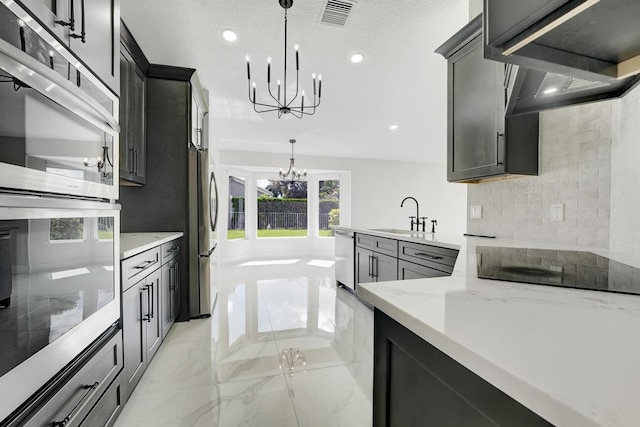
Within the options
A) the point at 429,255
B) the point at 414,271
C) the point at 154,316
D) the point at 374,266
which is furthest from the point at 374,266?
the point at 154,316

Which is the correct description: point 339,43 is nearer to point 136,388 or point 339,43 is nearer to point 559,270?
point 559,270

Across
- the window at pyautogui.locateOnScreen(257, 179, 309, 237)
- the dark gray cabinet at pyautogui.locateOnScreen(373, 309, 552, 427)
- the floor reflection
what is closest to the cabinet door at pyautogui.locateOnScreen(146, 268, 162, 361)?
the floor reflection

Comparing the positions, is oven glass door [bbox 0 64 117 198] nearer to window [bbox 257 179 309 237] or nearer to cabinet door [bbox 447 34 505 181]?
cabinet door [bbox 447 34 505 181]

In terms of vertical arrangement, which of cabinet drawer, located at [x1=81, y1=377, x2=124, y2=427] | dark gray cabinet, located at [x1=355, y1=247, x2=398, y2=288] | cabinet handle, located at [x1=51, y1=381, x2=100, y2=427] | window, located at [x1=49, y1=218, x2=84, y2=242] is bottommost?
cabinet drawer, located at [x1=81, y1=377, x2=124, y2=427]

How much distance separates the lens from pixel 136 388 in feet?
6.06

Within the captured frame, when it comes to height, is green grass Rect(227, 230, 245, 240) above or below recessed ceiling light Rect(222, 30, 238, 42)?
below

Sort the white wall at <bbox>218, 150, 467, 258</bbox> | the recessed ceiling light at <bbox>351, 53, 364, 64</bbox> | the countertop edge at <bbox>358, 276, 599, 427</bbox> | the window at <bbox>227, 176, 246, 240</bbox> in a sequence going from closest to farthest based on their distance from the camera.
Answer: the countertop edge at <bbox>358, 276, 599, 427</bbox> < the recessed ceiling light at <bbox>351, 53, 364, 64</bbox> < the white wall at <bbox>218, 150, 467, 258</bbox> < the window at <bbox>227, 176, 246, 240</bbox>

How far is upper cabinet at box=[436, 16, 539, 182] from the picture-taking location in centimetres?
197

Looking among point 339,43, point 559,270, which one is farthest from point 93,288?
point 339,43

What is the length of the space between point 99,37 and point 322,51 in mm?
1967

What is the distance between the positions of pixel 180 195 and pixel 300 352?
1.91 metres

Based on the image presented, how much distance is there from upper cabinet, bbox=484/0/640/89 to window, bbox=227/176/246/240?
674cm

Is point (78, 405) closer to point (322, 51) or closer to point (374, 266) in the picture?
point (374, 266)

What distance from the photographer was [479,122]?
219 cm
